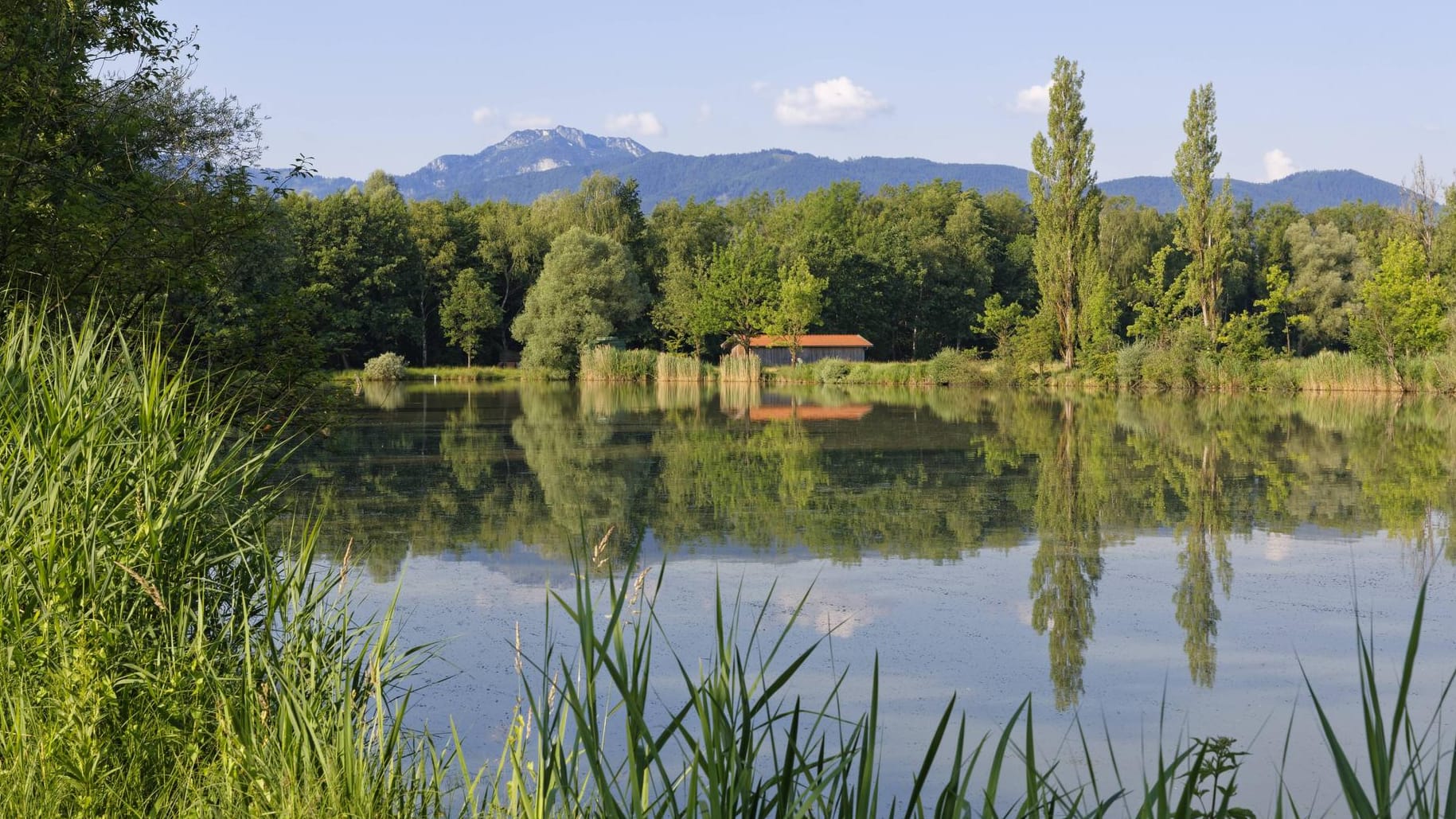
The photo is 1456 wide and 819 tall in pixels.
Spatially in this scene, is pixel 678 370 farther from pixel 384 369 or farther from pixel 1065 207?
pixel 1065 207

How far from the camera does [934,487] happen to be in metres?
15.0

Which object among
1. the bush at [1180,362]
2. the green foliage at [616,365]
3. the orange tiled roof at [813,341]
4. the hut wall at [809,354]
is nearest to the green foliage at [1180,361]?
the bush at [1180,362]

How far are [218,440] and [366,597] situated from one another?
9.28ft

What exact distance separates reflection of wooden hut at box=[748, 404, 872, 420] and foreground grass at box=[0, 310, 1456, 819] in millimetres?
20990

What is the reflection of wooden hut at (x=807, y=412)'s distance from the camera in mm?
27094

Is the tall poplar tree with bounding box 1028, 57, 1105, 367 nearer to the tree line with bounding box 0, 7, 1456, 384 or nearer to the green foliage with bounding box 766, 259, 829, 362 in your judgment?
the tree line with bounding box 0, 7, 1456, 384

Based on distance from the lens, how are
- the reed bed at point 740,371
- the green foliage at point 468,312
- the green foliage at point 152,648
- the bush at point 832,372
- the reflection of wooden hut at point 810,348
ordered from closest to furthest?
the green foliage at point 152,648, the bush at point 832,372, the reed bed at point 740,371, the reflection of wooden hut at point 810,348, the green foliage at point 468,312

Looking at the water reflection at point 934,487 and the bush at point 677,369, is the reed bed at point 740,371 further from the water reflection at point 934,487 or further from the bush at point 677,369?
the water reflection at point 934,487

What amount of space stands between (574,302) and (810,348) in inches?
377

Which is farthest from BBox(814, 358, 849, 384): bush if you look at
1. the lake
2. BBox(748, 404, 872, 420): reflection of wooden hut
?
the lake

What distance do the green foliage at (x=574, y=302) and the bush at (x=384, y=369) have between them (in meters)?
4.68

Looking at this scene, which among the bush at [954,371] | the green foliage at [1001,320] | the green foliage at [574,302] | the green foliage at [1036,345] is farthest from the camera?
the green foliage at [574,302]

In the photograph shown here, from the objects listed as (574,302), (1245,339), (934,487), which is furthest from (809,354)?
(934,487)

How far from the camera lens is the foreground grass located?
2848 mm
